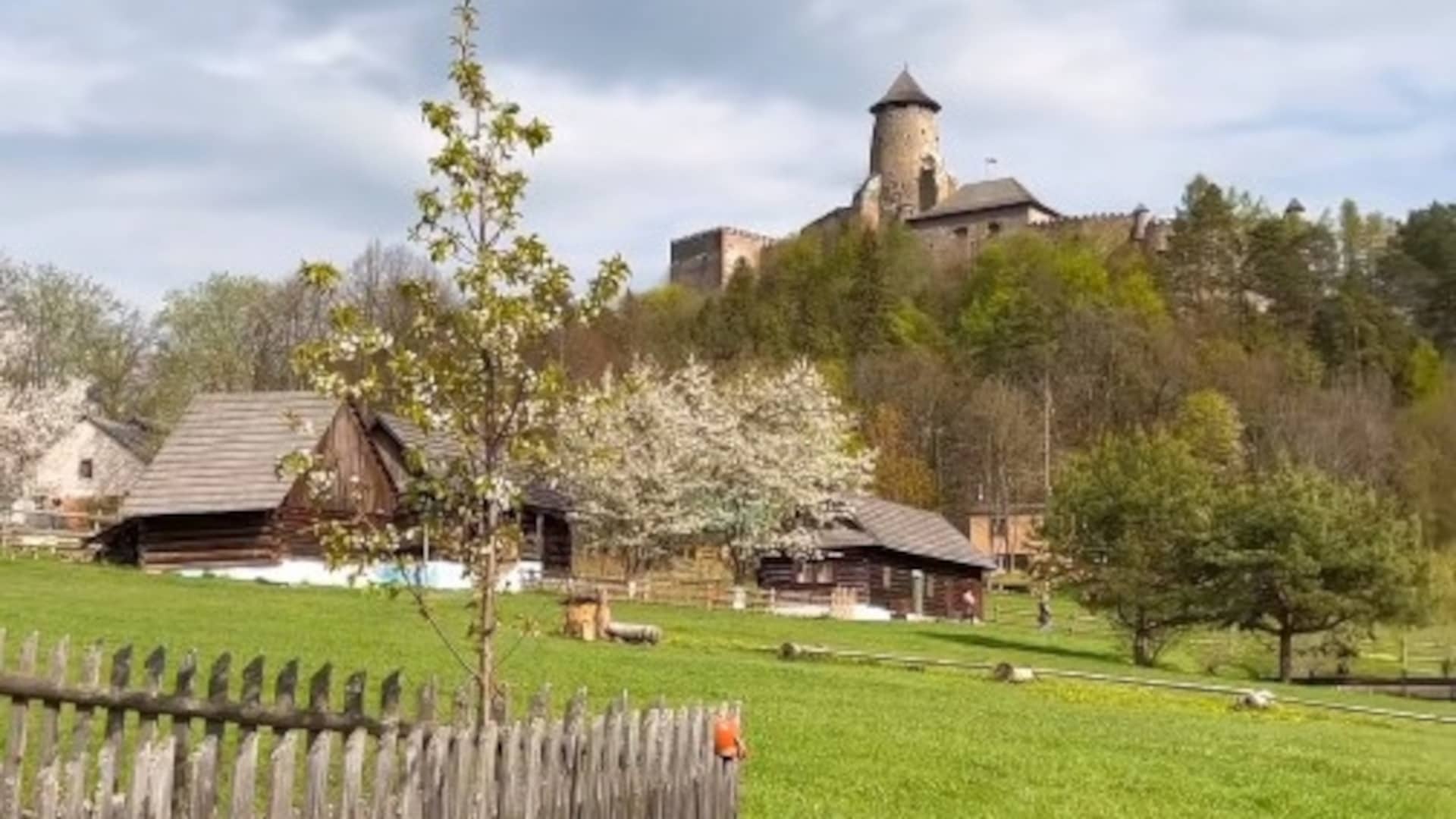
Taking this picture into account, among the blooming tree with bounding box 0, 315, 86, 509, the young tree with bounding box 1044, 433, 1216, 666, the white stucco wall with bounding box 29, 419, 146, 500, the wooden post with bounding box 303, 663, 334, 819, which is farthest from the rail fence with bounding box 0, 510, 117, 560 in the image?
the wooden post with bounding box 303, 663, 334, 819

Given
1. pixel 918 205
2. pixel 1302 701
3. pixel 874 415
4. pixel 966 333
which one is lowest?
pixel 1302 701

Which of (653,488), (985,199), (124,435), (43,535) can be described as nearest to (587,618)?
(43,535)

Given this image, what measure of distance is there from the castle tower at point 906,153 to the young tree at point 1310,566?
101218 mm

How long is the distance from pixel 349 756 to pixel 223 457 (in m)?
Result: 43.5

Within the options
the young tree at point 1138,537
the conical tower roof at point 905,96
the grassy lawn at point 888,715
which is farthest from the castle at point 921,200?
the grassy lawn at point 888,715

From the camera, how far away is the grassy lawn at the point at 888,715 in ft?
52.2

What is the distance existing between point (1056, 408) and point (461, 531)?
315 feet

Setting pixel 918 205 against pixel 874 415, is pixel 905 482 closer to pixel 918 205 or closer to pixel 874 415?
pixel 874 415

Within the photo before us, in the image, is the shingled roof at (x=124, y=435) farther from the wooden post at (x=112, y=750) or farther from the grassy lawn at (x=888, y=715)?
the wooden post at (x=112, y=750)

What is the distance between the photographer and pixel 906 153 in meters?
148

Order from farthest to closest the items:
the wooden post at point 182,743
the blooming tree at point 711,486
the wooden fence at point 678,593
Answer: the blooming tree at point 711,486, the wooden fence at point 678,593, the wooden post at point 182,743

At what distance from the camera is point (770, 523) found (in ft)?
197

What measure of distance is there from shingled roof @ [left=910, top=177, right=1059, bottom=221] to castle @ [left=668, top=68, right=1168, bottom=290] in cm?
7

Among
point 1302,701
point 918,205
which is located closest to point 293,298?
point 1302,701
